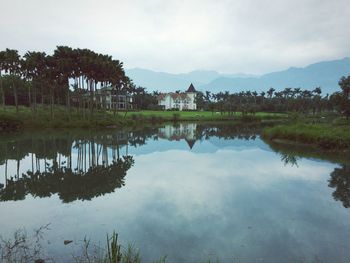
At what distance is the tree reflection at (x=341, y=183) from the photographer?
16.4 meters

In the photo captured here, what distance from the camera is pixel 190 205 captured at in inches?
591

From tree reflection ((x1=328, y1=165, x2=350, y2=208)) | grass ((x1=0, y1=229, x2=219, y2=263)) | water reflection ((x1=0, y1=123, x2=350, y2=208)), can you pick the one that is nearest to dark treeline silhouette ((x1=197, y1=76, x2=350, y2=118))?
water reflection ((x1=0, y1=123, x2=350, y2=208))

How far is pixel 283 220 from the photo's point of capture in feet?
42.9

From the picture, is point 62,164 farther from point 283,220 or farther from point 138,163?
point 283,220

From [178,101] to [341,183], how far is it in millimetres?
147116

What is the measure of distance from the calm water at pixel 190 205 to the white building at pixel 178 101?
5411 inches

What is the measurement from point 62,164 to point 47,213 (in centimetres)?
1304

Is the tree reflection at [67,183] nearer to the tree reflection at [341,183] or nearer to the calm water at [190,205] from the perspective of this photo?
the calm water at [190,205]

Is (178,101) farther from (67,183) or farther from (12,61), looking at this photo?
(67,183)

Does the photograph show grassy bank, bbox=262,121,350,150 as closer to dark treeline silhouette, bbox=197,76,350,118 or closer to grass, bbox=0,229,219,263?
dark treeline silhouette, bbox=197,76,350,118

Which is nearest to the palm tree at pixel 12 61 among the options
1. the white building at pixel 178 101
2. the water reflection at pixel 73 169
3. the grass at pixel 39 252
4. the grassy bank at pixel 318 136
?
the water reflection at pixel 73 169

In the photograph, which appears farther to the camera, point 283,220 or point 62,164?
point 62,164

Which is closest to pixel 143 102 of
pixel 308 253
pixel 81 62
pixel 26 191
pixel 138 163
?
pixel 81 62

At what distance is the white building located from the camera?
16500 cm
